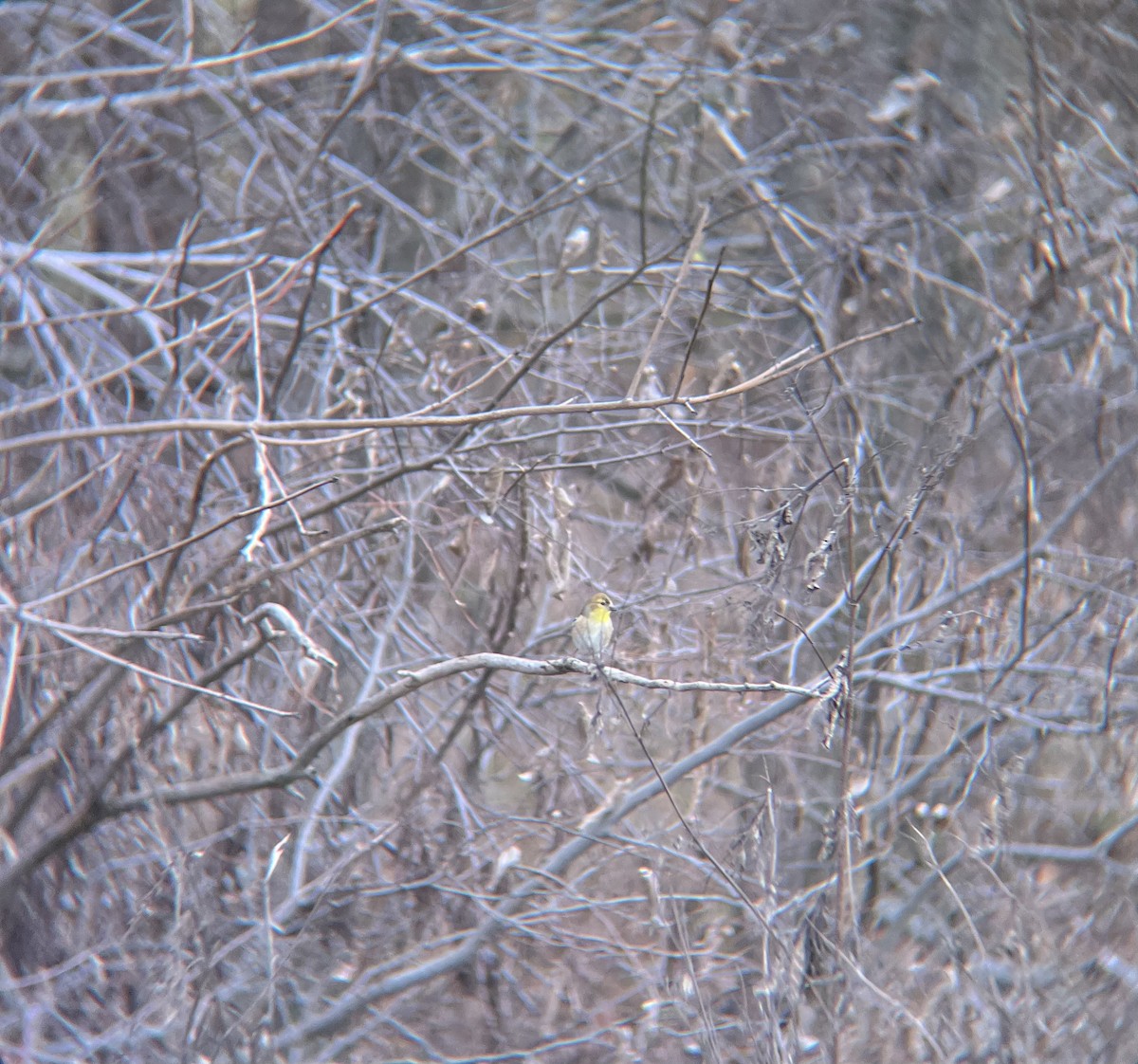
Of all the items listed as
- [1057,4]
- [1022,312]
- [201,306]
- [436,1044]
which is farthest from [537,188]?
[436,1044]

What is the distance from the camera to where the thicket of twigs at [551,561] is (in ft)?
11.1

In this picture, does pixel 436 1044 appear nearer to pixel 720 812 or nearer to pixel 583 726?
pixel 583 726

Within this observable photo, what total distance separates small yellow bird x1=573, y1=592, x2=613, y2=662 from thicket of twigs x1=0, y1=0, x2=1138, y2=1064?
8.0 inches

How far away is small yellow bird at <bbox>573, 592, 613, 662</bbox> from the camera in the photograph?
3.17 m

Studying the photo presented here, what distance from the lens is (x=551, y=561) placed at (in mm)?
3498

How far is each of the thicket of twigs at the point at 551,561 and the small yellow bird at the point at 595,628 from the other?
0.66 feet

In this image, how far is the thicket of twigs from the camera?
3.39 meters

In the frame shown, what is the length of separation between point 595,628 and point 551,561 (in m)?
0.32

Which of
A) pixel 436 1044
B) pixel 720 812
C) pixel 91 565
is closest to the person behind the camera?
pixel 91 565

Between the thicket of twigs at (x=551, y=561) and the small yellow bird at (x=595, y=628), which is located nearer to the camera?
the small yellow bird at (x=595, y=628)

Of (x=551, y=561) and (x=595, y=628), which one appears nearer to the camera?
(x=595, y=628)

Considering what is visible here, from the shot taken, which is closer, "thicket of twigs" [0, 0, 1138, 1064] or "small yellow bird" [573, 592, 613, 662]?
Result: "small yellow bird" [573, 592, 613, 662]

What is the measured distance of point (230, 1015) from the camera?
11.7 ft

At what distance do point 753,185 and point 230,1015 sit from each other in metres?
3.84
